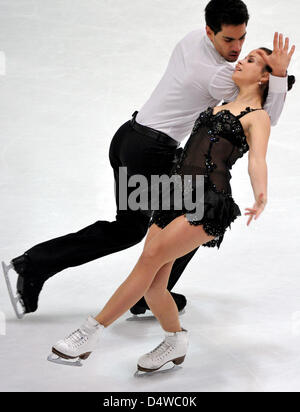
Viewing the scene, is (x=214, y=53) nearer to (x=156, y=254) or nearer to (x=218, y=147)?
(x=218, y=147)

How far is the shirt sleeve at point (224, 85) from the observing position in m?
3.18

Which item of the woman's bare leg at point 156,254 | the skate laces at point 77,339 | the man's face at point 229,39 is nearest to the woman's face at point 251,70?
the man's face at point 229,39

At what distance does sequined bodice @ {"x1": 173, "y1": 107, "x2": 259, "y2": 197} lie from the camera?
2955 millimetres

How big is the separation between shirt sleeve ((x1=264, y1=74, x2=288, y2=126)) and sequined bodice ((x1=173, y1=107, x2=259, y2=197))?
0.13 meters

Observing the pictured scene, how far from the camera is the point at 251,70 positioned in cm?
302

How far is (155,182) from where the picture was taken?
11.7ft

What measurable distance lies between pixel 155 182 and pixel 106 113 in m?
3.04

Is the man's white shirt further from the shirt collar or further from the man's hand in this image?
the man's hand

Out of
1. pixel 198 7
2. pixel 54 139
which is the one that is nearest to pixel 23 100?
pixel 54 139

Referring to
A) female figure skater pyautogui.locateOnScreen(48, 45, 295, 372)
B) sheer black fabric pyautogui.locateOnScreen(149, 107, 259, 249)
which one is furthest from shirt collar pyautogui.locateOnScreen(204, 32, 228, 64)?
sheer black fabric pyautogui.locateOnScreen(149, 107, 259, 249)

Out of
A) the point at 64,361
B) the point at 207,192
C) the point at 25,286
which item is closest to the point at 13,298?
the point at 25,286

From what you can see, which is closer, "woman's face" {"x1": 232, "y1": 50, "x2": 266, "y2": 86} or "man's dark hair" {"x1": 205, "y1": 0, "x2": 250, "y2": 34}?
"woman's face" {"x1": 232, "y1": 50, "x2": 266, "y2": 86}

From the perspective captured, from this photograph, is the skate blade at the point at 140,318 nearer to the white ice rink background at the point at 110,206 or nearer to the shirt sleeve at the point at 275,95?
the white ice rink background at the point at 110,206
